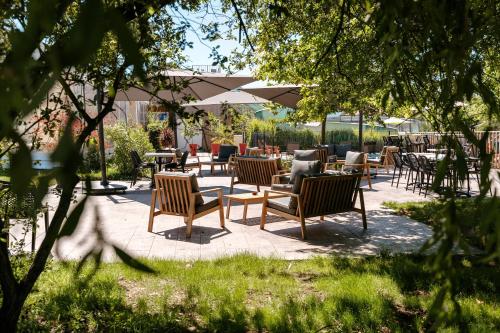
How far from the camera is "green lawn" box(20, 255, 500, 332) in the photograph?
3.54m

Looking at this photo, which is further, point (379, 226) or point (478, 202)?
point (379, 226)

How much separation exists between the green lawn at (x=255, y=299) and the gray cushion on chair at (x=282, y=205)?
180 centimetres

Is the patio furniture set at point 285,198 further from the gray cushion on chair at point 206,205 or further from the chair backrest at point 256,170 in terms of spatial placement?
the chair backrest at point 256,170

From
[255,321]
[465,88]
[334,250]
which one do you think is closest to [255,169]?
[334,250]

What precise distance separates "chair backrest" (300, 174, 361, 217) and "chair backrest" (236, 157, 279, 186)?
2.67 meters

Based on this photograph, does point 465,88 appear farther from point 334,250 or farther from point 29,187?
point 334,250

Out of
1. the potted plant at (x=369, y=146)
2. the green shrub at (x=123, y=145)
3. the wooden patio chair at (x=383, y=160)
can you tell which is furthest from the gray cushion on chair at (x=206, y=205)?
the potted plant at (x=369, y=146)

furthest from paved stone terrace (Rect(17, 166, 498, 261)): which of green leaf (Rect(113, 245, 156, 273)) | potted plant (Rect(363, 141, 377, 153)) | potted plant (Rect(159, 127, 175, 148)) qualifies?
potted plant (Rect(363, 141, 377, 153))

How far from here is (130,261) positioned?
633mm

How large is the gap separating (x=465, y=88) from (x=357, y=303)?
322 cm

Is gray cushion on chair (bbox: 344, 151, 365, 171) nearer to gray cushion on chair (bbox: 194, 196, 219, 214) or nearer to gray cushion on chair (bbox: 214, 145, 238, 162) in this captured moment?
gray cushion on chair (bbox: 214, 145, 238, 162)

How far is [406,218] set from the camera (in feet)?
Result: 26.1

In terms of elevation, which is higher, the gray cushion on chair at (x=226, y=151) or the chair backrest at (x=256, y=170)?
the gray cushion on chair at (x=226, y=151)

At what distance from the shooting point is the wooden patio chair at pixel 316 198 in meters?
6.62
